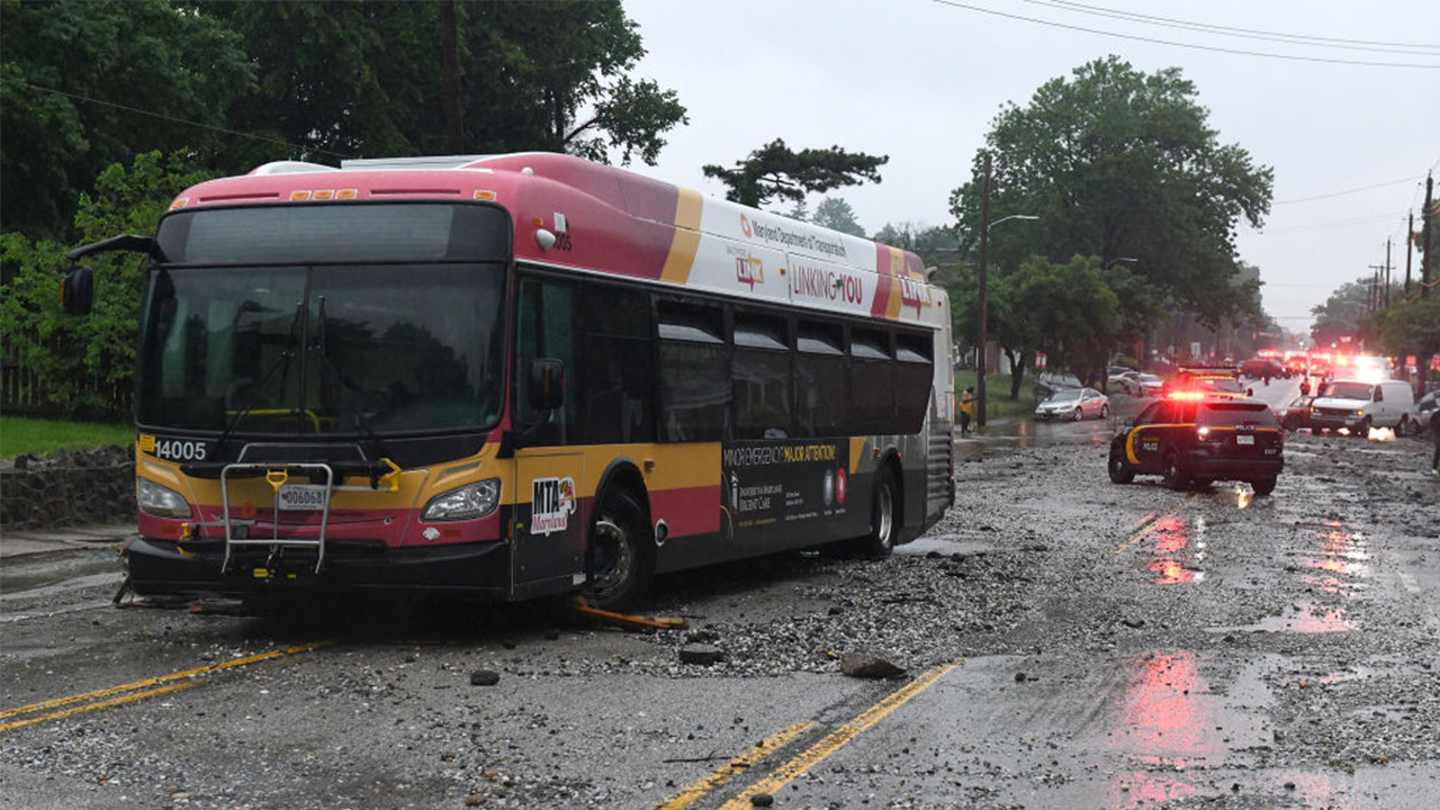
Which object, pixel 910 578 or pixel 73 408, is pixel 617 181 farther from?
pixel 73 408

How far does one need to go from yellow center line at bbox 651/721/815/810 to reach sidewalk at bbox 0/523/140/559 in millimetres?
11087

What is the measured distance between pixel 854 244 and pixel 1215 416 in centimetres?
1292

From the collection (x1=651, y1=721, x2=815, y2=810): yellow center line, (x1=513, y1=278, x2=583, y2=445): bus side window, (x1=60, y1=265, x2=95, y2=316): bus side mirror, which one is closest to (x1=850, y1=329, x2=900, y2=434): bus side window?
(x1=513, y1=278, x2=583, y2=445): bus side window

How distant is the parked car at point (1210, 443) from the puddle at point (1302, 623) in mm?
14690

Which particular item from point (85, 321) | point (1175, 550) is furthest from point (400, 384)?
point (85, 321)

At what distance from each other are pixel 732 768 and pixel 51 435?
17.7 m

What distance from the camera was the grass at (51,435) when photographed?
20.8 meters

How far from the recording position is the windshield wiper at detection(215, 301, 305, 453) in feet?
33.2

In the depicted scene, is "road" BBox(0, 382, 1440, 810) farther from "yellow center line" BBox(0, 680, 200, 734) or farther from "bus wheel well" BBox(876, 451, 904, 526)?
"bus wheel well" BBox(876, 451, 904, 526)

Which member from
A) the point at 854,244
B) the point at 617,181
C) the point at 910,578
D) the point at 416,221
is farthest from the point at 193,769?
the point at 854,244

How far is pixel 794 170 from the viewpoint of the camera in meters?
53.6

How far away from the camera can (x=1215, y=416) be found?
2750 cm

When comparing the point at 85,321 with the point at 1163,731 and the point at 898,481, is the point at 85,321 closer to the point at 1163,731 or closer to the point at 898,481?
the point at 898,481

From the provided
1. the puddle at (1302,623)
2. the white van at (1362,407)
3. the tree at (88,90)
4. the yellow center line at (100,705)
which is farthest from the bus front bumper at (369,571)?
the white van at (1362,407)
